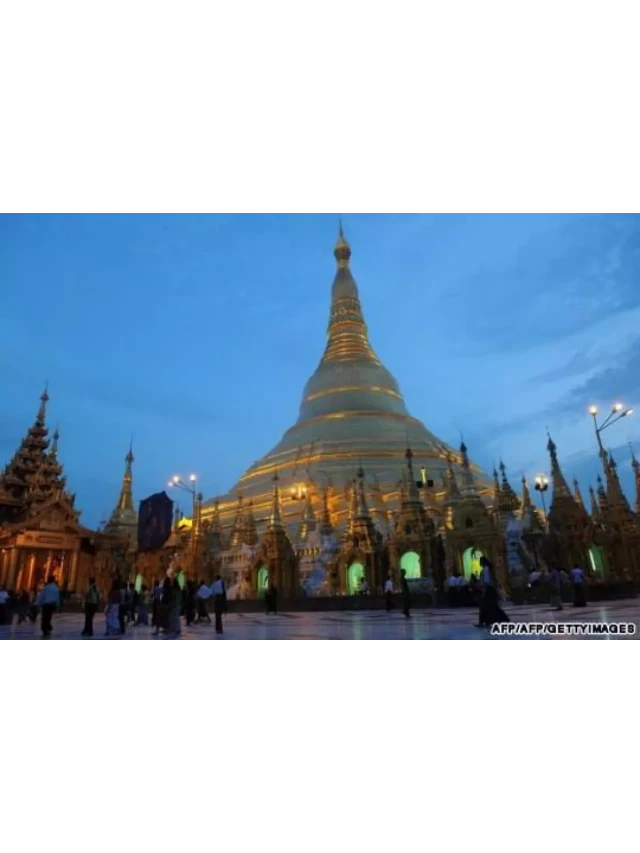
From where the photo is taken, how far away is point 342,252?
34156 mm

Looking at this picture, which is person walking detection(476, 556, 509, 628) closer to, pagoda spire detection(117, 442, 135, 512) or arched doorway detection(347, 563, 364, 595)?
arched doorway detection(347, 563, 364, 595)

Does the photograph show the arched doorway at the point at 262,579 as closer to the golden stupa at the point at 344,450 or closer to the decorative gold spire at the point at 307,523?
the decorative gold spire at the point at 307,523

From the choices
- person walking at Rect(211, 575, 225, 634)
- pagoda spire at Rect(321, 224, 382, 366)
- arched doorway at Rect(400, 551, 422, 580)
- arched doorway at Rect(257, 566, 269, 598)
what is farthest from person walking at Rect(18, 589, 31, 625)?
pagoda spire at Rect(321, 224, 382, 366)

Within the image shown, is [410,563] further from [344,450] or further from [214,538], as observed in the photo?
[344,450]

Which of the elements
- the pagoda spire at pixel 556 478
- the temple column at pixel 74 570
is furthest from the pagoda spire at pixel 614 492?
the temple column at pixel 74 570

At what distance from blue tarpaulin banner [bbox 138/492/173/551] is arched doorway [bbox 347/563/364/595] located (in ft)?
23.6

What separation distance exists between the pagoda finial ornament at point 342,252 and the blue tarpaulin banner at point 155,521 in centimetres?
1987

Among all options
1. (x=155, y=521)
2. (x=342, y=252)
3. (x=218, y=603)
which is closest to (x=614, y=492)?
(x=218, y=603)

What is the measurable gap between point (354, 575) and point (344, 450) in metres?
8.28

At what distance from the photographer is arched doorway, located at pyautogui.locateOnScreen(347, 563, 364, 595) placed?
15.3 metres

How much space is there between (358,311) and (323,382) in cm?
580
